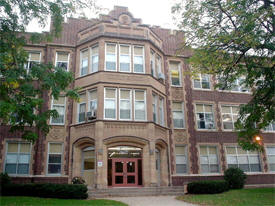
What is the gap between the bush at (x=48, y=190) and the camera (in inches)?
562

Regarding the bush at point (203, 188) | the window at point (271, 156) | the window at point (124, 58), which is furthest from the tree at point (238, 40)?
the window at point (271, 156)

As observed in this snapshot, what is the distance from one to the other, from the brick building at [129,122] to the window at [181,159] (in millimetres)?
78

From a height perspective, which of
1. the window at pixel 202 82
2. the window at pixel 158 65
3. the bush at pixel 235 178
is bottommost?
the bush at pixel 235 178

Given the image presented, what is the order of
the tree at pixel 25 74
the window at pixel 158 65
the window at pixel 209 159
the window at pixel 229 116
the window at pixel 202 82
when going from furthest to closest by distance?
1. the window at pixel 202 82
2. the window at pixel 229 116
3. the window at pixel 158 65
4. the window at pixel 209 159
5. the tree at pixel 25 74

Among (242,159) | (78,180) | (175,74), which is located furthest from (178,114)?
(78,180)

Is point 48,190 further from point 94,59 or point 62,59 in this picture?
point 62,59

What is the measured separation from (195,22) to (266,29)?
3506mm

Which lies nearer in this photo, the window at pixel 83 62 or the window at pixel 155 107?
the window at pixel 155 107

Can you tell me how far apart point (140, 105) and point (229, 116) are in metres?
8.73

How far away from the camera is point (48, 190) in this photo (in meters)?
14.5

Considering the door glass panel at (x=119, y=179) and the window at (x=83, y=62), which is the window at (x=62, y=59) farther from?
the door glass panel at (x=119, y=179)

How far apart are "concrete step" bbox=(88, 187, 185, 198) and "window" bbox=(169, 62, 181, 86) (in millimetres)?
9146

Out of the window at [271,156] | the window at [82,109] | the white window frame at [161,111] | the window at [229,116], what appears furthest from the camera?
the window at [229,116]

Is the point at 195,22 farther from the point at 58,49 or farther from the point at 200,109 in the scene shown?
the point at 58,49
